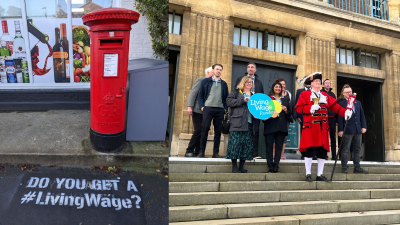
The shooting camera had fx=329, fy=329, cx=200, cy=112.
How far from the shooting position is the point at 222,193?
4020 mm

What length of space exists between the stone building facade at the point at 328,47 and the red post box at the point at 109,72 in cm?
158

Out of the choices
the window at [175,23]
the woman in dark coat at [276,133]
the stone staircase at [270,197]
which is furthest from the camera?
the window at [175,23]

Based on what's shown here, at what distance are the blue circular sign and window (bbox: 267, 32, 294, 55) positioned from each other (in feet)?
10.7

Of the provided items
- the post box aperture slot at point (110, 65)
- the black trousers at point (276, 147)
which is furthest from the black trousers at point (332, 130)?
the post box aperture slot at point (110, 65)

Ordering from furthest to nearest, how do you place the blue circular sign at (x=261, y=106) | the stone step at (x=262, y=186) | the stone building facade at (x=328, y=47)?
1. the stone building facade at (x=328, y=47)
2. the blue circular sign at (x=261, y=106)
3. the stone step at (x=262, y=186)

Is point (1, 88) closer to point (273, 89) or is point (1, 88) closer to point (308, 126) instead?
point (273, 89)

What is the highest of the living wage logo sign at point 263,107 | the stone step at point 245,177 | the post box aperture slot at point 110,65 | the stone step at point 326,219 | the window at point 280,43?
the window at point 280,43

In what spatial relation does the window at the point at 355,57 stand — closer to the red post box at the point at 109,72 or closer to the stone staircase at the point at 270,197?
the stone staircase at the point at 270,197

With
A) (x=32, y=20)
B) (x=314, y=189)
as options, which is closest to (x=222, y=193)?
(x=314, y=189)

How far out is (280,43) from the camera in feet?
26.0

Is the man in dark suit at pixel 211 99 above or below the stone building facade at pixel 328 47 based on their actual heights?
below

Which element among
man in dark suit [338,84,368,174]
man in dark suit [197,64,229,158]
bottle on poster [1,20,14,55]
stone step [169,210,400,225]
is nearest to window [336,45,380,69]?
man in dark suit [338,84,368,174]

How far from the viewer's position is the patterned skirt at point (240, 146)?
15.1 feet

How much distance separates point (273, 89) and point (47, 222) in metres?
3.71
